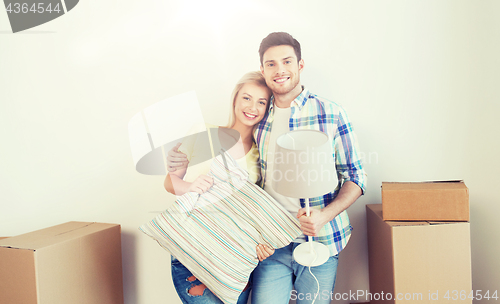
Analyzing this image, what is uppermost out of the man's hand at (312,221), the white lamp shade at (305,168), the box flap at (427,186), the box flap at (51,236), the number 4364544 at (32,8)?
the number 4364544 at (32,8)

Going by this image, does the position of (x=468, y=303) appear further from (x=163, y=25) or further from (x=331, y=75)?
(x=163, y=25)

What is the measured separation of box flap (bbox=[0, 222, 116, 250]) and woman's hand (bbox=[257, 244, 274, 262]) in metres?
0.81

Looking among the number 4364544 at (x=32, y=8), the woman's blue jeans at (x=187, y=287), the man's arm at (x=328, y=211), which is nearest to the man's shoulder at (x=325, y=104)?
the man's arm at (x=328, y=211)

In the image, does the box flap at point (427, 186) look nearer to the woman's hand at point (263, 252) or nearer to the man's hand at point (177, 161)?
the woman's hand at point (263, 252)

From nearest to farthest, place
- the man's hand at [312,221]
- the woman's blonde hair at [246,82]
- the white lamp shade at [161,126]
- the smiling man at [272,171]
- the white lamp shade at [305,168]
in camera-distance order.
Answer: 1. the white lamp shade at [305,168]
2. the man's hand at [312,221]
3. the smiling man at [272,171]
4. the woman's blonde hair at [246,82]
5. the white lamp shade at [161,126]

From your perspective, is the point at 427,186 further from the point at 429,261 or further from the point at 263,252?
the point at 263,252

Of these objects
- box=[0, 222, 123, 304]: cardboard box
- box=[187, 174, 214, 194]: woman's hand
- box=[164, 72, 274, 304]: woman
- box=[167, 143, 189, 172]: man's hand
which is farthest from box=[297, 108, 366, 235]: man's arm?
box=[0, 222, 123, 304]: cardboard box

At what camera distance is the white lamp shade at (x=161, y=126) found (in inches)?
59.7

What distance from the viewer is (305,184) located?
0.89 metres

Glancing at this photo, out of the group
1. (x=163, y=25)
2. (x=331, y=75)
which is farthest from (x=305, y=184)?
(x=163, y=25)

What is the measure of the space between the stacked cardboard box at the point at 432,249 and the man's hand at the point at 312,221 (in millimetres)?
282

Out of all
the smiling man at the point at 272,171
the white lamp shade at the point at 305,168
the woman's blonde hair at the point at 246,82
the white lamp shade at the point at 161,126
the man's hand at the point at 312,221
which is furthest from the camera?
the white lamp shade at the point at 161,126

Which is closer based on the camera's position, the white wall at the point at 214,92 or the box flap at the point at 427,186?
the box flap at the point at 427,186

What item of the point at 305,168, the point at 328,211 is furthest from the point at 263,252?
the point at 305,168
